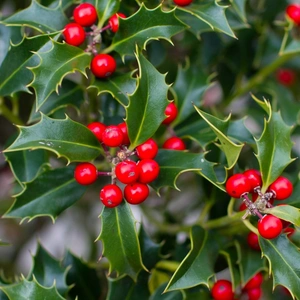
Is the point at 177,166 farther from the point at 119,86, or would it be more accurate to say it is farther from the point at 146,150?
the point at 119,86

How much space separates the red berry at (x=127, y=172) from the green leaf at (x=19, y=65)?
242 millimetres

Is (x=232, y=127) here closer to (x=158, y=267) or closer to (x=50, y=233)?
(x=158, y=267)

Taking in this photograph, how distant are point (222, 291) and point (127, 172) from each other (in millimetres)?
327

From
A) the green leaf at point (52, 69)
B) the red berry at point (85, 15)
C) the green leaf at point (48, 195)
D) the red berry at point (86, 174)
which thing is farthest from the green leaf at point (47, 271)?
the red berry at point (85, 15)

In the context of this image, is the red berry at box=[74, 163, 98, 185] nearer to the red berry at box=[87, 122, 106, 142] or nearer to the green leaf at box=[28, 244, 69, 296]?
the red berry at box=[87, 122, 106, 142]

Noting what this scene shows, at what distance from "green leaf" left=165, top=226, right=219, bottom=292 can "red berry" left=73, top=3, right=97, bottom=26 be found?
42cm

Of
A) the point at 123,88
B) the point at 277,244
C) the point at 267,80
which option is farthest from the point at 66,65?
the point at 267,80

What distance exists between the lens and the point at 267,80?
148cm

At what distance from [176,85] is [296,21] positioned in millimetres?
311

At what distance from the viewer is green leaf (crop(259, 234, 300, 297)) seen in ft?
2.79

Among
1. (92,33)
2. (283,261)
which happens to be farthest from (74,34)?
(283,261)

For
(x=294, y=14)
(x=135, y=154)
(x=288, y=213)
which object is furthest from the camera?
(x=294, y=14)

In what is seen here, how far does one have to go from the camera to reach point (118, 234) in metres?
0.90

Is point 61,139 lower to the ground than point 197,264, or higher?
higher
